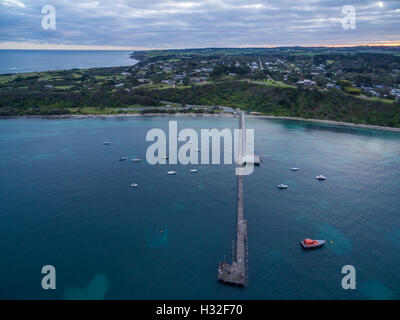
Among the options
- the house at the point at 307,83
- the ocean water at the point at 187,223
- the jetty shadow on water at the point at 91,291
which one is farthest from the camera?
the house at the point at 307,83

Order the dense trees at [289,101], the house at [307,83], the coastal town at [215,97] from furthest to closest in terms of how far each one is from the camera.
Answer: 1. the house at [307,83]
2. the coastal town at [215,97]
3. the dense trees at [289,101]

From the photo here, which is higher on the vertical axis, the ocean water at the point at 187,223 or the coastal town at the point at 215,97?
the coastal town at the point at 215,97

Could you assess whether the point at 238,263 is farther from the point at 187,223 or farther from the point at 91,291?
the point at 91,291

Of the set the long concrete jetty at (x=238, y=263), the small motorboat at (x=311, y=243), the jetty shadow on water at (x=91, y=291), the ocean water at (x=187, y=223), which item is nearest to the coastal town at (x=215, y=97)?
the ocean water at (x=187, y=223)

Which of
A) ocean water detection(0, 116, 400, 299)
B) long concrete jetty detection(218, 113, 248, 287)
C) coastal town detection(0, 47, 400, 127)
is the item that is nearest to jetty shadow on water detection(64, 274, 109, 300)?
ocean water detection(0, 116, 400, 299)

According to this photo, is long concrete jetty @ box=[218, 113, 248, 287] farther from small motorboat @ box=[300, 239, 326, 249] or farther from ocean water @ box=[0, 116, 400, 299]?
small motorboat @ box=[300, 239, 326, 249]

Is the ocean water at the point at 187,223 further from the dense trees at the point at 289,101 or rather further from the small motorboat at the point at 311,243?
the dense trees at the point at 289,101

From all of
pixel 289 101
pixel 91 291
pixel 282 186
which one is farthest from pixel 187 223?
pixel 289 101
